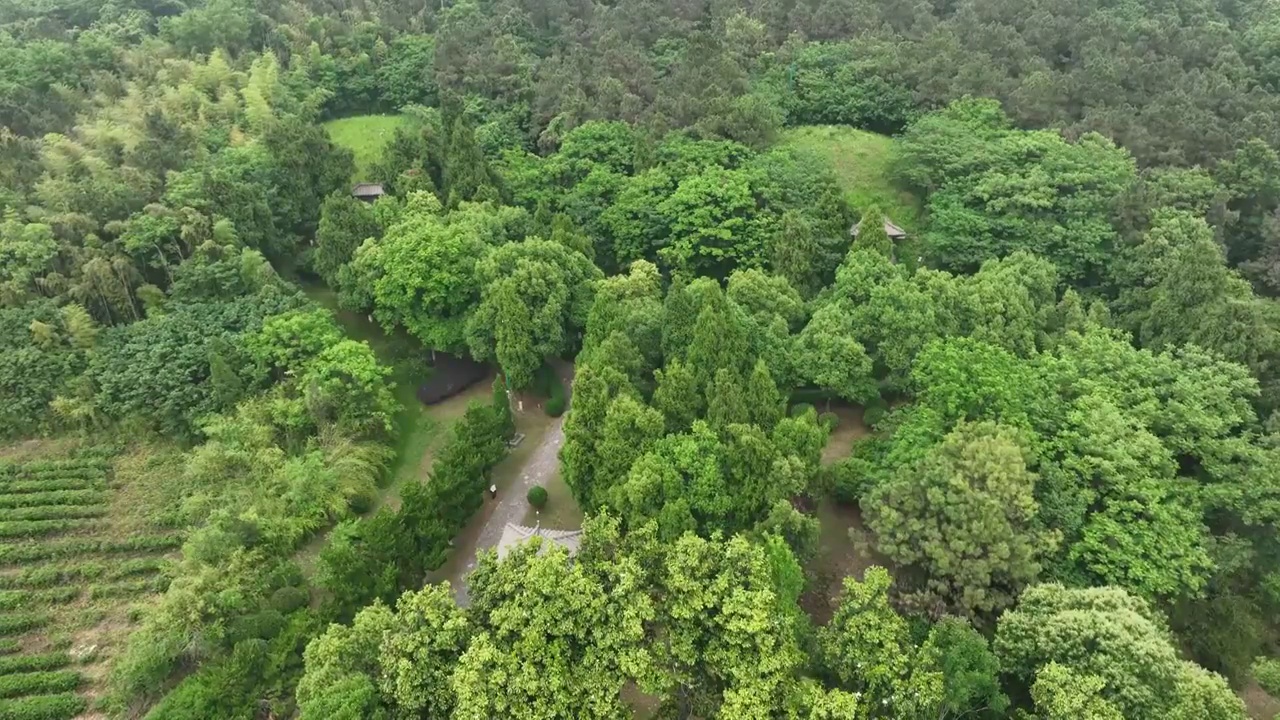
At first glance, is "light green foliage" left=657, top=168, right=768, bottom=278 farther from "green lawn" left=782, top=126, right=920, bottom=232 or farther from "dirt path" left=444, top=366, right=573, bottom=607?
"dirt path" left=444, top=366, right=573, bottom=607

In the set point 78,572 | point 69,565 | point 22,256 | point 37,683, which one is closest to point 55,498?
point 69,565

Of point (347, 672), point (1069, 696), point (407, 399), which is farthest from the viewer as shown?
point (407, 399)

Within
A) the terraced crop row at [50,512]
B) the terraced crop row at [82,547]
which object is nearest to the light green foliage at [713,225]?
the terraced crop row at [82,547]

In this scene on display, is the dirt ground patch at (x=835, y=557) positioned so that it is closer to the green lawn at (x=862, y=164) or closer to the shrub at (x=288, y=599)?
the shrub at (x=288, y=599)

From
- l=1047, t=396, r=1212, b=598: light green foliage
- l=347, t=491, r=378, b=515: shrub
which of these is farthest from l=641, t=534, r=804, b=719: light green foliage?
l=347, t=491, r=378, b=515: shrub

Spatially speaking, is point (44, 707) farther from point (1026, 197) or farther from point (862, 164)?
point (862, 164)

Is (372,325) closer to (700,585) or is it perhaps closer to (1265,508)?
(700,585)

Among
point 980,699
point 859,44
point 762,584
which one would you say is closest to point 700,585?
point 762,584
